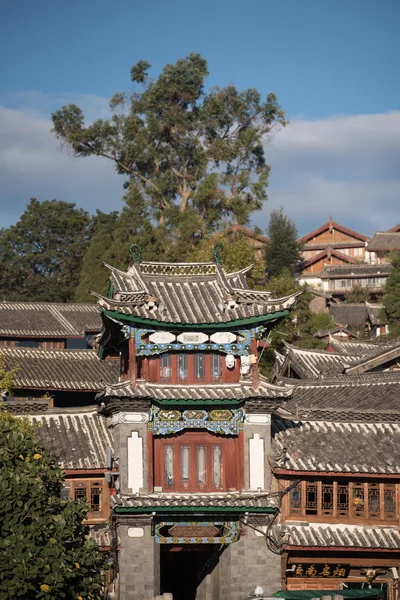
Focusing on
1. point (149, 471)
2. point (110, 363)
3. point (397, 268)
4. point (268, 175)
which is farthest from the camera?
point (268, 175)

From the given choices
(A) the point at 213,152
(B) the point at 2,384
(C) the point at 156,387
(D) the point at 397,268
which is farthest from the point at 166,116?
(C) the point at 156,387

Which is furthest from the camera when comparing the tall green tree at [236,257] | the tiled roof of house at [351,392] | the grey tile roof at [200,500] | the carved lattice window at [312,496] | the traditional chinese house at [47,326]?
the traditional chinese house at [47,326]

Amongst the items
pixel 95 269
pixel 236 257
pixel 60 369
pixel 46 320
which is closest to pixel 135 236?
pixel 95 269

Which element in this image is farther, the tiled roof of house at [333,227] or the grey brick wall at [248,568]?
the tiled roof of house at [333,227]

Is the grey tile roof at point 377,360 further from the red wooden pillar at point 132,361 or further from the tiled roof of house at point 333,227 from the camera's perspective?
the tiled roof of house at point 333,227

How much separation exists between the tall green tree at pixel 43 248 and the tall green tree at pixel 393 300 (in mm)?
30309

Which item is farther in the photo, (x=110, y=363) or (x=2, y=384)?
(x=110, y=363)

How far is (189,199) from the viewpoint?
9319 centimetres

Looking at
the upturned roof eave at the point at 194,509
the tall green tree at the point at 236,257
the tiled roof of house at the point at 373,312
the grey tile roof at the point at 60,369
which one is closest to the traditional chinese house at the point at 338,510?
the upturned roof eave at the point at 194,509

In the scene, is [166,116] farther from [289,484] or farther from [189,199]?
[289,484]

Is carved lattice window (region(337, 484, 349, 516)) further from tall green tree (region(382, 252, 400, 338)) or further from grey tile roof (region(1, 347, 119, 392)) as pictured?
tall green tree (region(382, 252, 400, 338))

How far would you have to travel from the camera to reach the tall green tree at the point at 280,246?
318ft

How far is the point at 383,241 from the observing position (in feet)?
383

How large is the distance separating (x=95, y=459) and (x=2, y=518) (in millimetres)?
9381
